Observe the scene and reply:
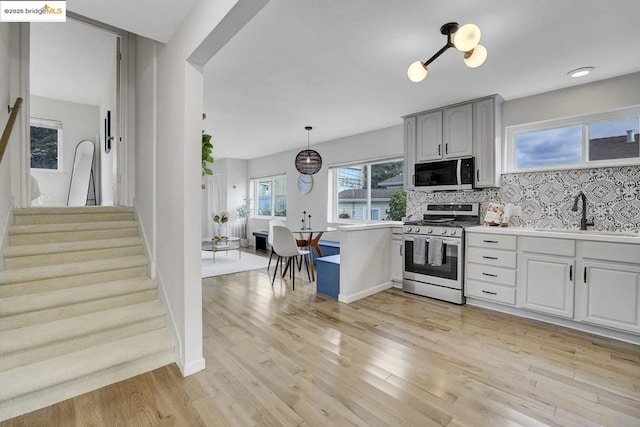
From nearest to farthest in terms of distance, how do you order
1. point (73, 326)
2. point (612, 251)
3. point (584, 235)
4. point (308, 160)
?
1. point (73, 326)
2. point (612, 251)
3. point (584, 235)
4. point (308, 160)

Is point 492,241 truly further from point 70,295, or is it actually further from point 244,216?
point 244,216

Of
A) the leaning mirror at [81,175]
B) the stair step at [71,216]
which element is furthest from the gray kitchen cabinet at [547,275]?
the leaning mirror at [81,175]

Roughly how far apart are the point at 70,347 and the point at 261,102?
3106 mm

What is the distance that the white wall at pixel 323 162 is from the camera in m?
5.00

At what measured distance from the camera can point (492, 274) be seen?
3227 mm

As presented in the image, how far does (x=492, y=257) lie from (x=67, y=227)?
4.36 metres

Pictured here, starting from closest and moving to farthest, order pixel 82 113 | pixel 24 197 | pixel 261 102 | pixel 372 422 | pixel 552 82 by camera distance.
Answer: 1. pixel 372 422
2. pixel 24 197
3. pixel 552 82
4. pixel 261 102
5. pixel 82 113

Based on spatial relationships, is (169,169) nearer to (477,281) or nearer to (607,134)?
(477,281)

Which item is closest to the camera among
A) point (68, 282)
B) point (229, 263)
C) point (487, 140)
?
point (68, 282)

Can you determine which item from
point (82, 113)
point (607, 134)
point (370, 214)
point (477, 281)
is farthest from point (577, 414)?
point (82, 113)

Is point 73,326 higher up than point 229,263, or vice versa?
point 73,326

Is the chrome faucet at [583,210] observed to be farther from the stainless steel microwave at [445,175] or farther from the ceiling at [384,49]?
the ceiling at [384,49]

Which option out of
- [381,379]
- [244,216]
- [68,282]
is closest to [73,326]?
[68,282]

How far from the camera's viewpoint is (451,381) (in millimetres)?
1944
